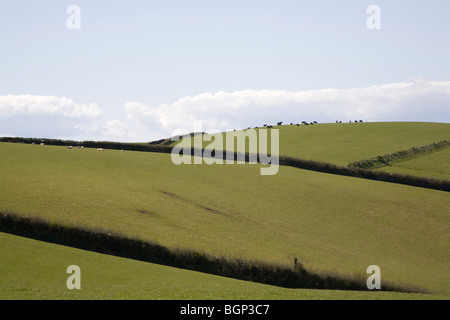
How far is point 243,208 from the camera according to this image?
45.4 meters

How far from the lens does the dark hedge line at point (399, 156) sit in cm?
6412

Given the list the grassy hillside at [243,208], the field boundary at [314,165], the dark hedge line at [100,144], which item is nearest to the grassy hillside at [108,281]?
the grassy hillside at [243,208]

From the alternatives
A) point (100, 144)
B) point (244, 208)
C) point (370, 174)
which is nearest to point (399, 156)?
point (370, 174)

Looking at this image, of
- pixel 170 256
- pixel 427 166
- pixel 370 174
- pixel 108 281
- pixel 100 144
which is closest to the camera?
pixel 108 281

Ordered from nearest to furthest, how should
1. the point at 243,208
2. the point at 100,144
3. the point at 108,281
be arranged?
the point at 108,281
the point at 243,208
the point at 100,144

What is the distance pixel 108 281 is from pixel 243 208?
21029 millimetres

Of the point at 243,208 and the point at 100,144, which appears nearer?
the point at 243,208

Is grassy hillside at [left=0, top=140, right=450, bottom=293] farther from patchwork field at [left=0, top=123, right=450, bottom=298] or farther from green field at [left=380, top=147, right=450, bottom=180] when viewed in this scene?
green field at [left=380, top=147, right=450, bottom=180]

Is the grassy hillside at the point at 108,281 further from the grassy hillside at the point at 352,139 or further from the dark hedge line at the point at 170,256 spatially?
Result: the grassy hillside at the point at 352,139

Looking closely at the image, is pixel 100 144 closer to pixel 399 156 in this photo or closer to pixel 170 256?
pixel 170 256

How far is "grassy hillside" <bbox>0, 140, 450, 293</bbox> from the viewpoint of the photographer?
1355 inches

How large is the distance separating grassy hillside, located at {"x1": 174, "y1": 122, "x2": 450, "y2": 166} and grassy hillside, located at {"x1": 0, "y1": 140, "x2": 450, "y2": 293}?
34.5 ft
